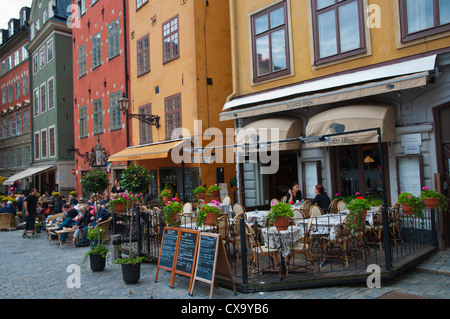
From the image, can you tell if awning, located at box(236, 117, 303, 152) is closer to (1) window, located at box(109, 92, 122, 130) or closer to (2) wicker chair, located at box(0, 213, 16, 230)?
(1) window, located at box(109, 92, 122, 130)

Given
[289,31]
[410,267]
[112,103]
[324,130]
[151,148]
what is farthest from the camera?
[112,103]

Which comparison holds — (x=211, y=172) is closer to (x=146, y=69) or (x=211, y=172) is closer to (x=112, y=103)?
(x=146, y=69)

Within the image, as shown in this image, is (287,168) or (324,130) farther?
(287,168)

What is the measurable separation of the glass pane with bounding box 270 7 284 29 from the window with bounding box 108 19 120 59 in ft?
32.7

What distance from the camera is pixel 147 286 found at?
22.4 ft

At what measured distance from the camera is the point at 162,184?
16.2m

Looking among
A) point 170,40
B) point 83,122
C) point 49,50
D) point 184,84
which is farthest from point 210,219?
point 49,50

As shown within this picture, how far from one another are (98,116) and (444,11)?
58.1 feet

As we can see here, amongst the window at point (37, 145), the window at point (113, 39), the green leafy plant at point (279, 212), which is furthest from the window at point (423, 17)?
the window at point (37, 145)

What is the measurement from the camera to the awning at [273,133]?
A: 1082 centimetres

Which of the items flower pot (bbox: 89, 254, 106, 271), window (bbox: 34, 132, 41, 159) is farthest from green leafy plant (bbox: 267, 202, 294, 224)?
window (bbox: 34, 132, 41, 159)

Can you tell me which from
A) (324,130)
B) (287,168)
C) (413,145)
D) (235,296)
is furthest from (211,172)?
(235,296)

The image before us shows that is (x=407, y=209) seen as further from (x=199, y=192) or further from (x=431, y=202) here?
(x=199, y=192)

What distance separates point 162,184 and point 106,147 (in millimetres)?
5786
